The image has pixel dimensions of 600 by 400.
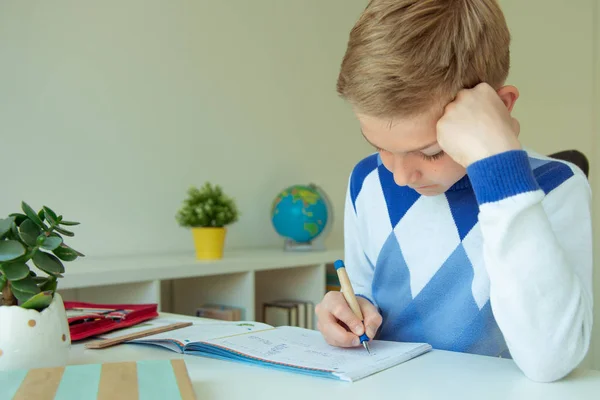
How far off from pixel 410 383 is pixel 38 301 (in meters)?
0.47

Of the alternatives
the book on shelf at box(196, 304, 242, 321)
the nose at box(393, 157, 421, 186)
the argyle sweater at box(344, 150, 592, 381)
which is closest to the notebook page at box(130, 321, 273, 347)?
the argyle sweater at box(344, 150, 592, 381)

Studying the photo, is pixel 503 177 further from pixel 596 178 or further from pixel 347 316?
pixel 596 178

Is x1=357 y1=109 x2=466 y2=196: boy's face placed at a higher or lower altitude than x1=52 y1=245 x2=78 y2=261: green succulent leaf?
higher

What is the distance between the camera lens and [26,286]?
2.68ft

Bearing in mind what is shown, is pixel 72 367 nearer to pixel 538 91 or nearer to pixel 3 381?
pixel 3 381

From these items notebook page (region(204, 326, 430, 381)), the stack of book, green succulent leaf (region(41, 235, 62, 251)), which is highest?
green succulent leaf (region(41, 235, 62, 251))

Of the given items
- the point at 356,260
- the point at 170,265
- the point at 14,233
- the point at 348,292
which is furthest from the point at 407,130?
the point at 170,265

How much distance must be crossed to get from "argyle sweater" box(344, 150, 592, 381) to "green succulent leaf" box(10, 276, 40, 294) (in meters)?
0.58

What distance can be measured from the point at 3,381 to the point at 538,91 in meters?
3.06

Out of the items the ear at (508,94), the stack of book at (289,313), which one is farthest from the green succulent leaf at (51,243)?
the stack of book at (289,313)

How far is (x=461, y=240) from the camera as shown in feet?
3.72

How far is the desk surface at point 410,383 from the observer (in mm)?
720

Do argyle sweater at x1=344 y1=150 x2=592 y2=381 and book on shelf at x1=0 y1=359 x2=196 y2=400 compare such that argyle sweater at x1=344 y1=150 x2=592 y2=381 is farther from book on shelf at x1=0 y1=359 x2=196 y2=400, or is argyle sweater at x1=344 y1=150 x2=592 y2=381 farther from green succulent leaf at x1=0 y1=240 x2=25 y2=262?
green succulent leaf at x1=0 y1=240 x2=25 y2=262

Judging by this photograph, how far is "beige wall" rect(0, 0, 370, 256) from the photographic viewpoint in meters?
2.07
